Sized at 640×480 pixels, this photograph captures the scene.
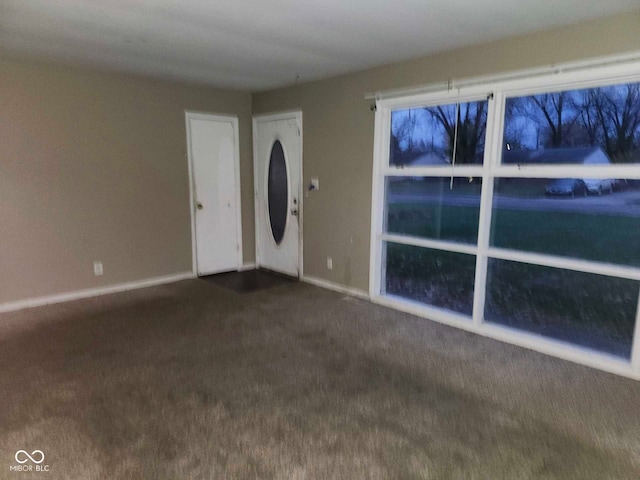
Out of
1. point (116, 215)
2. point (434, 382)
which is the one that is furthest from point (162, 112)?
point (434, 382)

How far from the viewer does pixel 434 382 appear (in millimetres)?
2590

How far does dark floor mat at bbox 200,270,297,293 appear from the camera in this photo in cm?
457

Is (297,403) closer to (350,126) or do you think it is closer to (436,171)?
(436,171)

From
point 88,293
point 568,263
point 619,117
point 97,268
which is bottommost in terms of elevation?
point 88,293

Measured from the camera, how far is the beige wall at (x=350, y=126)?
2936 millimetres

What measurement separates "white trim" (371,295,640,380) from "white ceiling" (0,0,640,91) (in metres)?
2.17

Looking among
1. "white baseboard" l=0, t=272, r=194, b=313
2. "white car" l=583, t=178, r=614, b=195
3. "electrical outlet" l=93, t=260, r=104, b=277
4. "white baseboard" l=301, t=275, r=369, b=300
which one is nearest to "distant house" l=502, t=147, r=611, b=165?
"white car" l=583, t=178, r=614, b=195

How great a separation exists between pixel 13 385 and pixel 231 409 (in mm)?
1356

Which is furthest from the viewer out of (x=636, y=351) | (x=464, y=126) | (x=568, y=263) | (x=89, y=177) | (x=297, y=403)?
(x=89, y=177)

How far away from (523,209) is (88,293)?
4.10 metres

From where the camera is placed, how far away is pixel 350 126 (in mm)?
4047

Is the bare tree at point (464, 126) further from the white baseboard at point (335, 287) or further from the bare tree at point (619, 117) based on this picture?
the white baseboard at point (335, 287)

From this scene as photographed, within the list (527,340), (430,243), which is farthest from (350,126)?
(527,340)

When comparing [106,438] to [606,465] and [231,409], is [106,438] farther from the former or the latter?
[606,465]
